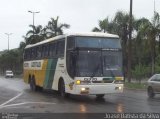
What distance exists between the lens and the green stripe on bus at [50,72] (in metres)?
26.1

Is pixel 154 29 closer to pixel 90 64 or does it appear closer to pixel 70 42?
pixel 70 42

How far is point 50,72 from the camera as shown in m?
26.9

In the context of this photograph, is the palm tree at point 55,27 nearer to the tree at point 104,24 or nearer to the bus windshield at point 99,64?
the tree at point 104,24

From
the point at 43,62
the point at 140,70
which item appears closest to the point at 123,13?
the point at 140,70

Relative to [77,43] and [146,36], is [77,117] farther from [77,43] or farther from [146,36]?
[146,36]

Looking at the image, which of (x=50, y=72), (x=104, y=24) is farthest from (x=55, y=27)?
(x=50, y=72)

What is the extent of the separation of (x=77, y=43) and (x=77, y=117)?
7786 mm

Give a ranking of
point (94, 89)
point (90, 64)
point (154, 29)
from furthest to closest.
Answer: point (154, 29)
point (90, 64)
point (94, 89)

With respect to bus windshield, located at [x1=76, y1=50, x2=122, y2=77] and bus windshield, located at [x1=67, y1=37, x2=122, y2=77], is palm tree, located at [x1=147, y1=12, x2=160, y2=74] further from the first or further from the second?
bus windshield, located at [x1=76, y1=50, x2=122, y2=77]

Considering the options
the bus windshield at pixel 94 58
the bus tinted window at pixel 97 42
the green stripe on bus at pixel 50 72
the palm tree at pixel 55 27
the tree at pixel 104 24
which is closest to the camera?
the bus windshield at pixel 94 58

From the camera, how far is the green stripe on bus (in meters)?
26.1

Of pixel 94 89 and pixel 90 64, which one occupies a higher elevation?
pixel 90 64

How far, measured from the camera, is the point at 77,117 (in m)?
15.3

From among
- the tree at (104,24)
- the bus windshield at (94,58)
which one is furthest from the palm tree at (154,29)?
the bus windshield at (94,58)
